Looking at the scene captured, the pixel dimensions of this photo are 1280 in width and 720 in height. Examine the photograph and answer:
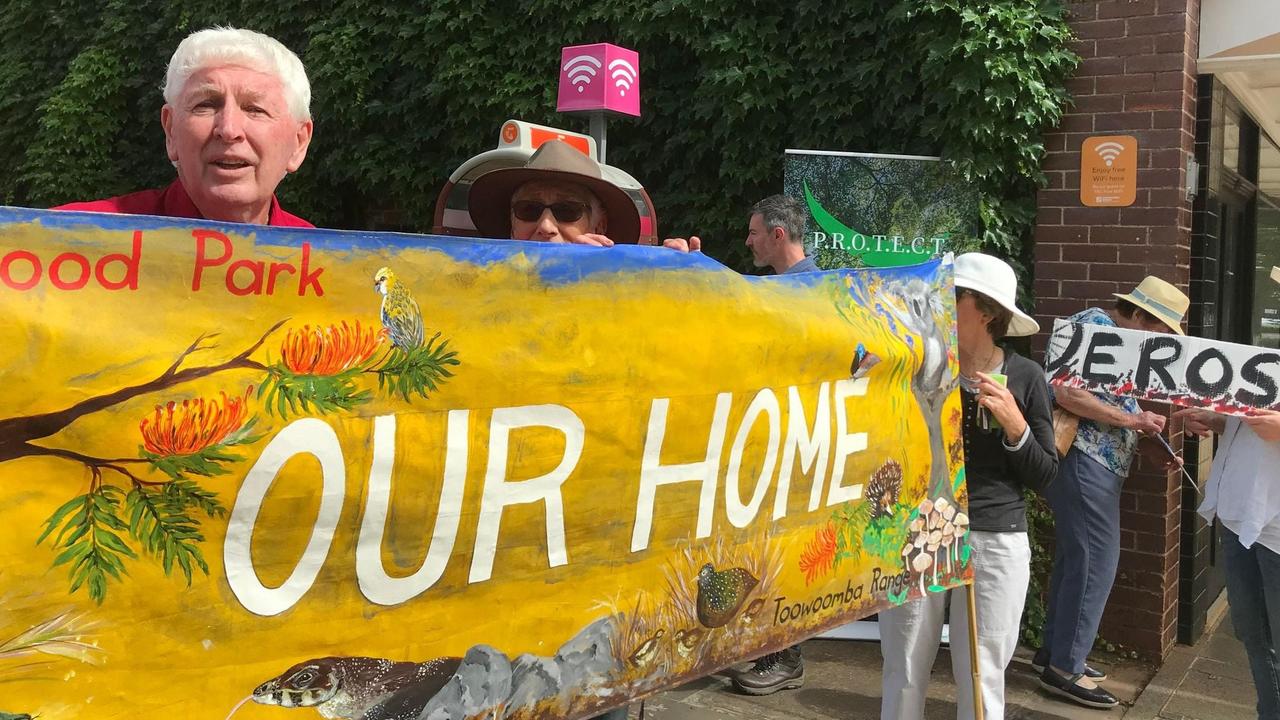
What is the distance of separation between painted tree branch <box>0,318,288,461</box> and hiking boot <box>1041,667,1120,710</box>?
14.7 ft

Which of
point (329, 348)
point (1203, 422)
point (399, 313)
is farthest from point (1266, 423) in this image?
point (329, 348)

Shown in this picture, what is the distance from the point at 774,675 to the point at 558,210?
2.97 metres

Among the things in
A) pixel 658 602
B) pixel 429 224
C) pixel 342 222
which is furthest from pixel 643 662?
pixel 342 222

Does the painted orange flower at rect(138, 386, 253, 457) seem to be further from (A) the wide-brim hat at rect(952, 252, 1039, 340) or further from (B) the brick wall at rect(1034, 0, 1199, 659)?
(B) the brick wall at rect(1034, 0, 1199, 659)

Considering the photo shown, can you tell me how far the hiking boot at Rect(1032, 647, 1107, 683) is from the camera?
5105 mm

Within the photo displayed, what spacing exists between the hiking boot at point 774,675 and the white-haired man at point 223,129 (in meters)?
3.57

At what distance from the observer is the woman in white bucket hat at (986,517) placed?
11.1 ft

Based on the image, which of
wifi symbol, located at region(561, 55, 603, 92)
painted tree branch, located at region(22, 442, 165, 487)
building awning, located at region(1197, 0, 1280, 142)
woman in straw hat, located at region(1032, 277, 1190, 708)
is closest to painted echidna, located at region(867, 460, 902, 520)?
painted tree branch, located at region(22, 442, 165, 487)

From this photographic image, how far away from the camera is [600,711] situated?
2.15m

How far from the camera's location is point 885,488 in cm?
296

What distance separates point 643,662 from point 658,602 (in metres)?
0.13

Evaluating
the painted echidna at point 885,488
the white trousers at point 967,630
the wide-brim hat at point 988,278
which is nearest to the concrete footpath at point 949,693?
the white trousers at point 967,630

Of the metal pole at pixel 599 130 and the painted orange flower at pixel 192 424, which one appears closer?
the painted orange flower at pixel 192 424

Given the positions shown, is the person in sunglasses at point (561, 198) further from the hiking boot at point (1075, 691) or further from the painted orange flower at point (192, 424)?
the hiking boot at point (1075, 691)
